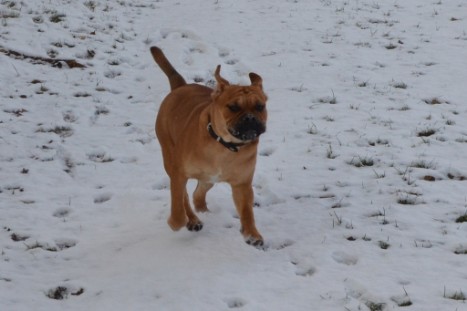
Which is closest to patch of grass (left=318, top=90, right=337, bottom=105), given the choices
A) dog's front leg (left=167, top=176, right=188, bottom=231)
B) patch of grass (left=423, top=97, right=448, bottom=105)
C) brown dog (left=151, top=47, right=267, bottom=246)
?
patch of grass (left=423, top=97, right=448, bottom=105)

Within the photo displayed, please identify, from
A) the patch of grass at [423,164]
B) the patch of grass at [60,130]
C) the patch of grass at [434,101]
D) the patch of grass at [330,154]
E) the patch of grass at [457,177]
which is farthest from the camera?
the patch of grass at [434,101]

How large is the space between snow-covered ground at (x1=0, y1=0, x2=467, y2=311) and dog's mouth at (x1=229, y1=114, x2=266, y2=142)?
95cm

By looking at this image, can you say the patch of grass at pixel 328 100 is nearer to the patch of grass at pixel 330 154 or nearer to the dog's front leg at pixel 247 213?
the patch of grass at pixel 330 154

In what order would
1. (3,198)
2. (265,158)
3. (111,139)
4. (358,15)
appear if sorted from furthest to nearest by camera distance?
(358,15) → (111,139) → (265,158) → (3,198)

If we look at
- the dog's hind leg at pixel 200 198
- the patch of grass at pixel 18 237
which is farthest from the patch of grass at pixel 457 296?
the patch of grass at pixel 18 237

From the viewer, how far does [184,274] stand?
3.94 m

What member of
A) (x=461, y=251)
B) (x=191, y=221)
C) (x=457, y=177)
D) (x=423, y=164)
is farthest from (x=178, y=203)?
(x=457, y=177)

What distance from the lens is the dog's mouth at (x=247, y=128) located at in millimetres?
3664

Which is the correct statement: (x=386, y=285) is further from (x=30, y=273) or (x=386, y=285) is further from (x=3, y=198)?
(x=3, y=198)

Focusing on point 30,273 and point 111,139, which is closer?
point 30,273

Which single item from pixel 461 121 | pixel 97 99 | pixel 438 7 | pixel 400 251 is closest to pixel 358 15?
pixel 438 7

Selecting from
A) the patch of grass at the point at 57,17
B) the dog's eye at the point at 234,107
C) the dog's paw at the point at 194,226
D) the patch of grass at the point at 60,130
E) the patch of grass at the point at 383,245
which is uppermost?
the dog's eye at the point at 234,107

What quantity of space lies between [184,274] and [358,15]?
808 cm

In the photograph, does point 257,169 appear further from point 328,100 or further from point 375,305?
point 375,305
